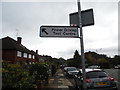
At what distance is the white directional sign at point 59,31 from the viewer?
4.82 meters

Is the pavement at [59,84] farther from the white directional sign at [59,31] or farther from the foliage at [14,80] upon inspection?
the white directional sign at [59,31]

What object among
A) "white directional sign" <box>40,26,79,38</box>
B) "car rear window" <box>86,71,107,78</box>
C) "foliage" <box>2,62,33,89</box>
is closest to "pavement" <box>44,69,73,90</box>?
"car rear window" <box>86,71,107,78</box>

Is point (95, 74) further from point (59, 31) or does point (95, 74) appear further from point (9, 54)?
point (9, 54)

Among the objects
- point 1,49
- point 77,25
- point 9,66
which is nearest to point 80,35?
point 77,25

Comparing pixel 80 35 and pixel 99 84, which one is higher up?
pixel 80 35

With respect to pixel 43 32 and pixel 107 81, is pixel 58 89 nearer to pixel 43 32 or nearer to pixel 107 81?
pixel 107 81

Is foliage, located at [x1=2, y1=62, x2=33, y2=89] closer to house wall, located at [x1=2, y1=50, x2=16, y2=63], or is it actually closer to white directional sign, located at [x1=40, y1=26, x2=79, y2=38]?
white directional sign, located at [x1=40, y1=26, x2=79, y2=38]

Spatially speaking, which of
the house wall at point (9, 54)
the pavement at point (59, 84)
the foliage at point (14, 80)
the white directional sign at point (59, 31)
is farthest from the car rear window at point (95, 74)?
the house wall at point (9, 54)

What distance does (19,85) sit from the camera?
7.59 meters

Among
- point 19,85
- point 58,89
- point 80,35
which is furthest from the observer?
point 58,89

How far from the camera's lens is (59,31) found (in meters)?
4.89

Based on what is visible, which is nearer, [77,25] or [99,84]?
[77,25]

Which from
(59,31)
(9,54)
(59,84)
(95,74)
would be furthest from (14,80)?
(9,54)

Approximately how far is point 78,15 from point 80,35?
53 cm
